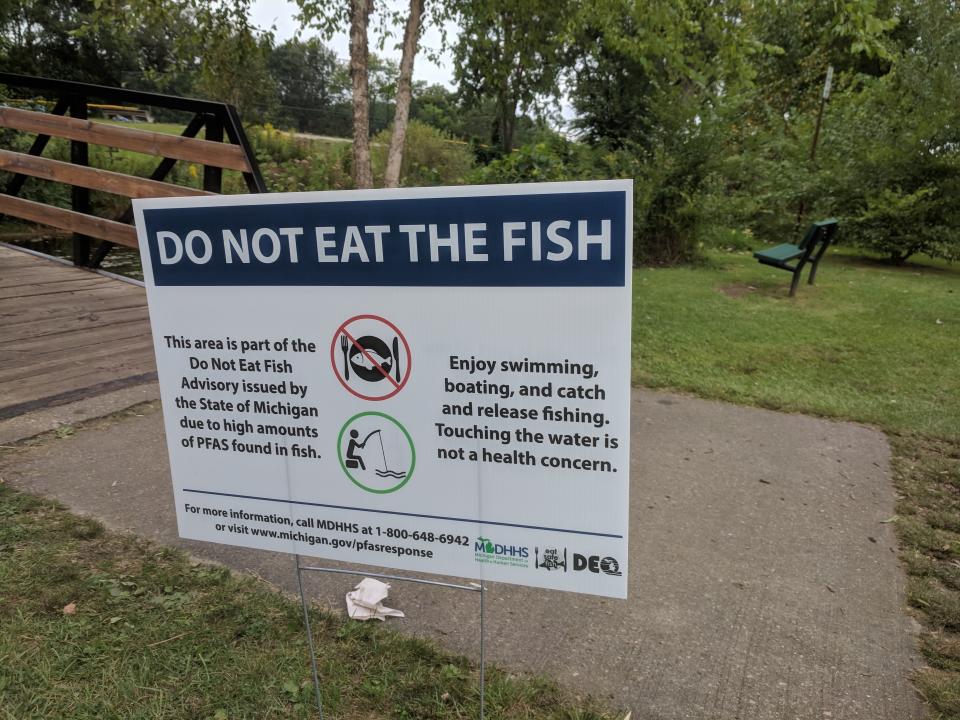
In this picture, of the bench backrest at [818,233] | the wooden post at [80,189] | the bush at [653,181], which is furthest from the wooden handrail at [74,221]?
the bench backrest at [818,233]

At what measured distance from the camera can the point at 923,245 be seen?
456 inches

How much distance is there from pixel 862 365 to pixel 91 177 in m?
6.87

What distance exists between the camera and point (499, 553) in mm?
1715

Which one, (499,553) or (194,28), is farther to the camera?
(194,28)

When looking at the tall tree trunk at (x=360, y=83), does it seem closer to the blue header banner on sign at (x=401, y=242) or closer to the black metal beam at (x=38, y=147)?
the black metal beam at (x=38, y=147)

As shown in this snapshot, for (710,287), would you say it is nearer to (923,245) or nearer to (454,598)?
(923,245)

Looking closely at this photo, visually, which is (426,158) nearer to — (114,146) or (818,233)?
(818,233)

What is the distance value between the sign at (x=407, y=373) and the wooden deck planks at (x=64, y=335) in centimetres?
274

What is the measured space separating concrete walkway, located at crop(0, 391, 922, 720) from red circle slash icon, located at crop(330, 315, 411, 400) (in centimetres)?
100

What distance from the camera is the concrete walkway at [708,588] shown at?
2041 millimetres

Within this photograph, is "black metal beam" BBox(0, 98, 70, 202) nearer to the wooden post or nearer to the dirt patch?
the wooden post

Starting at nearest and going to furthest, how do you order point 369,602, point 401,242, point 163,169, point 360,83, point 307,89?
point 401,242, point 369,602, point 163,169, point 360,83, point 307,89

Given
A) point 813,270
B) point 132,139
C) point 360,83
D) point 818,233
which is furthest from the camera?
point 813,270

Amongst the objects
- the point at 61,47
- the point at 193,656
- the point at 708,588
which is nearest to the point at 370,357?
the point at 193,656
